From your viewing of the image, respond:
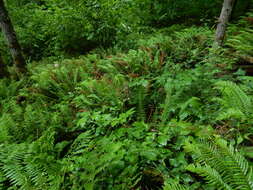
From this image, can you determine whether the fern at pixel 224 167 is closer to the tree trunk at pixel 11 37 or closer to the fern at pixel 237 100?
the fern at pixel 237 100

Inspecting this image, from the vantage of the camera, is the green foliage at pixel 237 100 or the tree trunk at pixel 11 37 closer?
the green foliage at pixel 237 100

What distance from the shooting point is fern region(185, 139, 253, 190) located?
125 centimetres

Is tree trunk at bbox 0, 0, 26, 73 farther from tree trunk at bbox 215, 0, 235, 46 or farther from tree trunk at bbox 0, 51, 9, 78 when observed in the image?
tree trunk at bbox 215, 0, 235, 46

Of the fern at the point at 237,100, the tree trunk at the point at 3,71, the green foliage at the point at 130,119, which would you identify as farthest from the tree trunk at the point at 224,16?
the tree trunk at the point at 3,71

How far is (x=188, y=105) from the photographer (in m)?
2.29

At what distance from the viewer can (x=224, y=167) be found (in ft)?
4.59

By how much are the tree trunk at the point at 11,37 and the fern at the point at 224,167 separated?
14.1 ft

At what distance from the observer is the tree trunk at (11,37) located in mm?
3875

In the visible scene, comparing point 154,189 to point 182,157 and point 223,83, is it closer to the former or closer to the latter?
point 182,157

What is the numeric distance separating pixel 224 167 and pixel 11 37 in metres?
4.61

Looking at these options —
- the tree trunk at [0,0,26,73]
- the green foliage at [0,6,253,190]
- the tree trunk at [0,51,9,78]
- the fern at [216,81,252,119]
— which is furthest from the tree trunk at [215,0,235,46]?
the tree trunk at [0,51,9,78]

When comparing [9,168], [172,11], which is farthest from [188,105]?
Result: [172,11]

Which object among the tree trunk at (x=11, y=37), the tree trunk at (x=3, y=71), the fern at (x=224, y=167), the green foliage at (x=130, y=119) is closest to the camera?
the fern at (x=224, y=167)

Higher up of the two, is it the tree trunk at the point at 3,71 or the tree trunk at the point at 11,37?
the tree trunk at the point at 11,37
